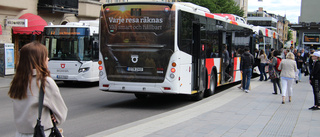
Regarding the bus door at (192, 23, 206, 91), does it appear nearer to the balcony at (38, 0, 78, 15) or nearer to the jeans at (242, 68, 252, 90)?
the jeans at (242, 68, 252, 90)

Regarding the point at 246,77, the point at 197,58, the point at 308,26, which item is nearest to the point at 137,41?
the point at 197,58

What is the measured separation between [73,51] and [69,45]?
310 millimetres

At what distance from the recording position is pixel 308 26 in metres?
45.0

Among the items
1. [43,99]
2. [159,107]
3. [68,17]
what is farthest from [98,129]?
[68,17]

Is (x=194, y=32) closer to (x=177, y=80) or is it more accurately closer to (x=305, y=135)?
(x=177, y=80)

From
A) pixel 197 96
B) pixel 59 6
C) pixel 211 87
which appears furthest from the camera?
pixel 59 6

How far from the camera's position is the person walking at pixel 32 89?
3.32 m

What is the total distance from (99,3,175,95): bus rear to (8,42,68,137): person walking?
7.10 meters

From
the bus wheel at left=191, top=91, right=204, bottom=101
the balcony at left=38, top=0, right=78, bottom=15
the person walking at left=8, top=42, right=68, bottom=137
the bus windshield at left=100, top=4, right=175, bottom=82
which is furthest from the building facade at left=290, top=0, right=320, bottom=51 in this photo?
the person walking at left=8, top=42, right=68, bottom=137

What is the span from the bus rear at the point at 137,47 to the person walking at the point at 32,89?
7.10 metres

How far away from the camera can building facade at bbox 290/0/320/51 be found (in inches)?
1803

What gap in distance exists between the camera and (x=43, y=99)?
332 cm

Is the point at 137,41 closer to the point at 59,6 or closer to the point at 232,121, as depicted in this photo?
the point at 232,121

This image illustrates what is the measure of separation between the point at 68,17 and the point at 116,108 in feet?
59.3
